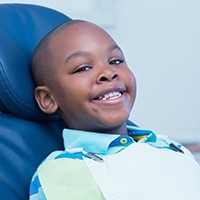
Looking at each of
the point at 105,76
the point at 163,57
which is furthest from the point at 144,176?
the point at 163,57

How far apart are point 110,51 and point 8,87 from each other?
290 mm

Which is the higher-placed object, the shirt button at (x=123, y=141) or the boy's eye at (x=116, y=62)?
the boy's eye at (x=116, y=62)

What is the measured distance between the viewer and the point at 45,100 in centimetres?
110

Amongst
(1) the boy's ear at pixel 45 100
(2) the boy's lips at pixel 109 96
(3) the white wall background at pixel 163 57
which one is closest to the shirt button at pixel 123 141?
(2) the boy's lips at pixel 109 96

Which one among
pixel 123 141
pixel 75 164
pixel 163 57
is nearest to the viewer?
pixel 75 164

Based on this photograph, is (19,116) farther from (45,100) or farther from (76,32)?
(76,32)

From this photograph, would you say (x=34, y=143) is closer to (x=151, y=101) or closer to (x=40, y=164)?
(x=40, y=164)

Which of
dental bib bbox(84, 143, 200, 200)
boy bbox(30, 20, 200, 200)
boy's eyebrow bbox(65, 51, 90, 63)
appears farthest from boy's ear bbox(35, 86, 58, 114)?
dental bib bbox(84, 143, 200, 200)

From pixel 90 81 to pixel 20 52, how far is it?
25 cm

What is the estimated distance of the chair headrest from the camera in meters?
1.04

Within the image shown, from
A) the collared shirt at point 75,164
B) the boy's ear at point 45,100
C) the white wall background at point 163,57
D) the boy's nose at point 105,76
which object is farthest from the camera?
the white wall background at point 163,57

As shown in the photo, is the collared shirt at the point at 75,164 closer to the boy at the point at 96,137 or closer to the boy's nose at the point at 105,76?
the boy at the point at 96,137

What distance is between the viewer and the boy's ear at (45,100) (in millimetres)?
1088

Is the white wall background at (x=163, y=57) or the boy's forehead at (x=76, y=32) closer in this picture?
the boy's forehead at (x=76, y=32)
